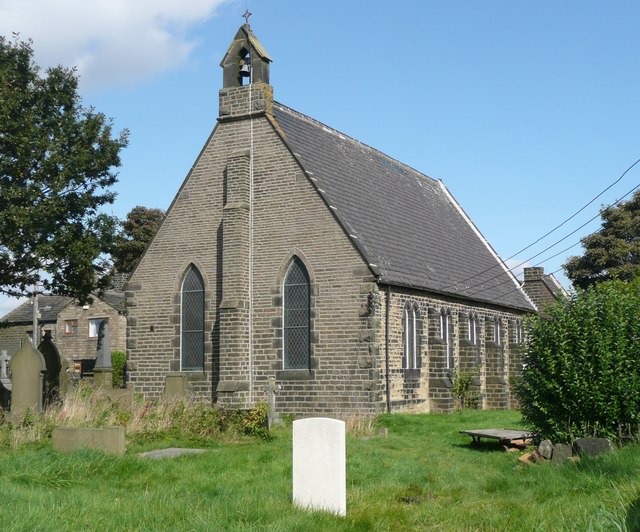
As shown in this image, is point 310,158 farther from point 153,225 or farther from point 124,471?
point 153,225

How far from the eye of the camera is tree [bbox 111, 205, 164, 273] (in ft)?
178

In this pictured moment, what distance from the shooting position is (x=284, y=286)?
25984 mm

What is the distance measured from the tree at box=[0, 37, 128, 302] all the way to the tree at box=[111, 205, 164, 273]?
25994 millimetres

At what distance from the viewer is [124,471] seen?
11953mm

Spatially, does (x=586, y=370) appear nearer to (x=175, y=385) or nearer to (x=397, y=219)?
(x=175, y=385)

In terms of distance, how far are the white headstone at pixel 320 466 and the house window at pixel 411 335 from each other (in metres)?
17.0

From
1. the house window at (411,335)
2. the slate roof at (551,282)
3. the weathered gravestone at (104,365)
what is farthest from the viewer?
the slate roof at (551,282)

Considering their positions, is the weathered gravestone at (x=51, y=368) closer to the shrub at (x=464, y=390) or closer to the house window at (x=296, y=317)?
the house window at (x=296, y=317)

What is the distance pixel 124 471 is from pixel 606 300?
30.4 feet

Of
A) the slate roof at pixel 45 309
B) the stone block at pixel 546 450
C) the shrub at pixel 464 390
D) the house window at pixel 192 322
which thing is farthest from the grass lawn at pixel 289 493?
the slate roof at pixel 45 309

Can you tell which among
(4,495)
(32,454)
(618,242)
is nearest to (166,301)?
(32,454)

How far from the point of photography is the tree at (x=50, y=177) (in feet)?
81.6

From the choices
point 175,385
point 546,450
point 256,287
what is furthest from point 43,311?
point 546,450

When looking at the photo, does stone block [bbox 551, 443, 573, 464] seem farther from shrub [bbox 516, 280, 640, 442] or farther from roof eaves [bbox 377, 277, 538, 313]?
roof eaves [bbox 377, 277, 538, 313]
